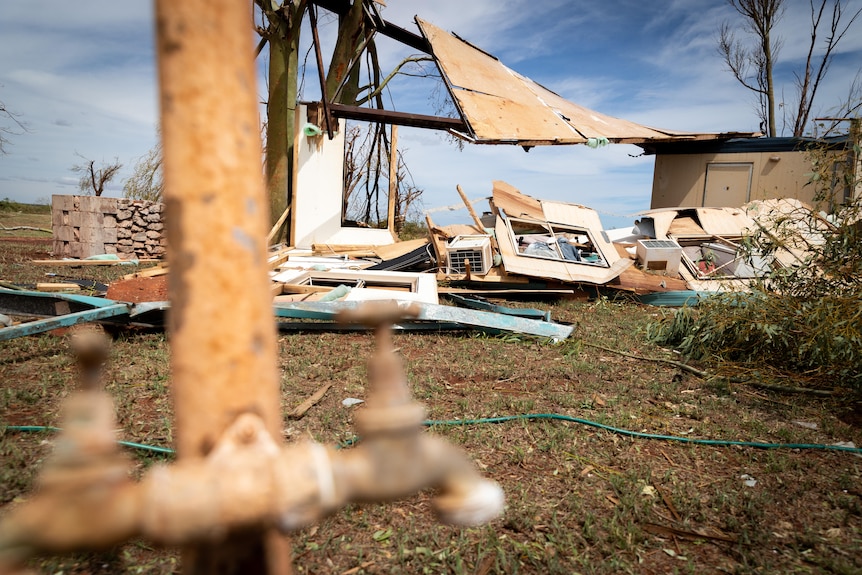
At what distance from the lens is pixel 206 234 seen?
2.20ft

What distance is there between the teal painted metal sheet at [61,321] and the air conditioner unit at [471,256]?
5142mm

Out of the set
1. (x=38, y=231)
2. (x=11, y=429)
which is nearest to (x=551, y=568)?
(x=11, y=429)

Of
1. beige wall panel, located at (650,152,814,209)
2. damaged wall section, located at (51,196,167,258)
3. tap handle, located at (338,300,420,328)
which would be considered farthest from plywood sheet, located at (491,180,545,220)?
tap handle, located at (338,300,420,328)

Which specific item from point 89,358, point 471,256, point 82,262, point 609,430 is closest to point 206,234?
point 89,358

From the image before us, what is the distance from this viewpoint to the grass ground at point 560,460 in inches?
92.4

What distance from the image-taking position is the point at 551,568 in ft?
7.38

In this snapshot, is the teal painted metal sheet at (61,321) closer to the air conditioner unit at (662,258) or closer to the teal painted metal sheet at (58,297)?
the teal painted metal sheet at (58,297)

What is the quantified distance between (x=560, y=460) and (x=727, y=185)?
41.7ft

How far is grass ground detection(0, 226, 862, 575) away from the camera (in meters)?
2.35

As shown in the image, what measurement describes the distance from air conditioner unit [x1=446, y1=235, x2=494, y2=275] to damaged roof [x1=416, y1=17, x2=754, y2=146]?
2.27 m

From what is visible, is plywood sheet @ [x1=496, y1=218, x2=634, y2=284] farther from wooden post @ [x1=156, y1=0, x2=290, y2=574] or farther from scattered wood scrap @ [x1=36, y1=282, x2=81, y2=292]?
wooden post @ [x1=156, y1=0, x2=290, y2=574]

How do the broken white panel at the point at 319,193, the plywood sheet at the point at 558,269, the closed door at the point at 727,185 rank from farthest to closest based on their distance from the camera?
the closed door at the point at 727,185 → the broken white panel at the point at 319,193 → the plywood sheet at the point at 558,269

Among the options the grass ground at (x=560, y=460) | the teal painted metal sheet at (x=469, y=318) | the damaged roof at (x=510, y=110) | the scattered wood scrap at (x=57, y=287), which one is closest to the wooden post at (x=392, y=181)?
the damaged roof at (x=510, y=110)

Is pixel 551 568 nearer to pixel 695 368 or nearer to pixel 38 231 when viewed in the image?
pixel 695 368
